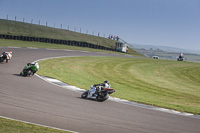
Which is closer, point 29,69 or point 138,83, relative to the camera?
point 29,69

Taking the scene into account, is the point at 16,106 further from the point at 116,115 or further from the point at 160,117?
the point at 160,117

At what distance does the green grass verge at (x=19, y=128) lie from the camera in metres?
8.08

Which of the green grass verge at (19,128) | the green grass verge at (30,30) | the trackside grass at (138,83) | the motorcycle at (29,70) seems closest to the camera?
the green grass verge at (19,128)

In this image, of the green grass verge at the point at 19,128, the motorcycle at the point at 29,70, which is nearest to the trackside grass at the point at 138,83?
the motorcycle at the point at 29,70

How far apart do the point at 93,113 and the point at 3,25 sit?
59.5 m

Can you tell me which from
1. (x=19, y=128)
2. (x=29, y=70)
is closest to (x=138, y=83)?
(x=29, y=70)

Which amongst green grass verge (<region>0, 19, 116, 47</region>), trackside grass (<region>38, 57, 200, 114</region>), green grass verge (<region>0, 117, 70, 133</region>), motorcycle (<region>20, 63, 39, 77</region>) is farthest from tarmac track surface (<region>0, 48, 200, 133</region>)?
green grass verge (<region>0, 19, 116, 47</region>)

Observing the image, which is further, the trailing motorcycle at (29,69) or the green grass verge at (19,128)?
the trailing motorcycle at (29,69)

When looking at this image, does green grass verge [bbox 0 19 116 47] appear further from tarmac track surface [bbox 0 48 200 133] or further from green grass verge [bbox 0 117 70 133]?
green grass verge [bbox 0 117 70 133]

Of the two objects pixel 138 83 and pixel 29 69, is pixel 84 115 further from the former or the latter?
pixel 138 83

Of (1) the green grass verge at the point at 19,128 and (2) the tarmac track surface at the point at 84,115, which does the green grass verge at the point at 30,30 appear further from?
(1) the green grass verge at the point at 19,128

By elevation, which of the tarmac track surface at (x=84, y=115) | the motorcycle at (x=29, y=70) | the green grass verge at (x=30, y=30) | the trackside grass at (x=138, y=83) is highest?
the green grass verge at (x=30, y=30)

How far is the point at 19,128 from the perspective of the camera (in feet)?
27.2

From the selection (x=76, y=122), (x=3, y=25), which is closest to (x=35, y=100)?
(x=76, y=122)
